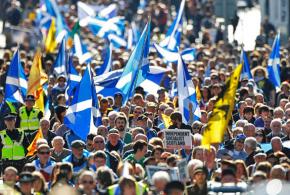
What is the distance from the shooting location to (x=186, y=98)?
85.3ft

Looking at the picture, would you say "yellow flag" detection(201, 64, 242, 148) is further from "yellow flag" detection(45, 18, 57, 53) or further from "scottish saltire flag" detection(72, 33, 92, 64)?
"yellow flag" detection(45, 18, 57, 53)

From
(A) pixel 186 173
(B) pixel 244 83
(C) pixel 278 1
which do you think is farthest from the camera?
(C) pixel 278 1

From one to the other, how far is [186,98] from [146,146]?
4583 millimetres

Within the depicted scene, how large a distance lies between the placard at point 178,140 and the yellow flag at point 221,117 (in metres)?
1.91

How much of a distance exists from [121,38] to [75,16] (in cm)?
986

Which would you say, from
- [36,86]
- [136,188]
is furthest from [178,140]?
[36,86]

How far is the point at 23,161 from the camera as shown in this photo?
23469mm

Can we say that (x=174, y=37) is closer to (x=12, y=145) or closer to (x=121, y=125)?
(x=121, y=125)

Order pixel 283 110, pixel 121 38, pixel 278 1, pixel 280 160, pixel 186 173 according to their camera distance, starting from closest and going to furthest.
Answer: pixel 186 173 → pixel 280 160 → pixel 283 110 → pixel 121 38 → pixel 278 1

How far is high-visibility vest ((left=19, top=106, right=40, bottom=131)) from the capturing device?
25.0 metres

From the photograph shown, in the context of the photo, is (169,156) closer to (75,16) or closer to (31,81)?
(31,81)

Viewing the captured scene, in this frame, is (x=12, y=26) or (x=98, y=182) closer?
(x=98, y=182)

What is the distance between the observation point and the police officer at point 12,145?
23.5 metres

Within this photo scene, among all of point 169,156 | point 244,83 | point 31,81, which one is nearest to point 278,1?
point 244,83
